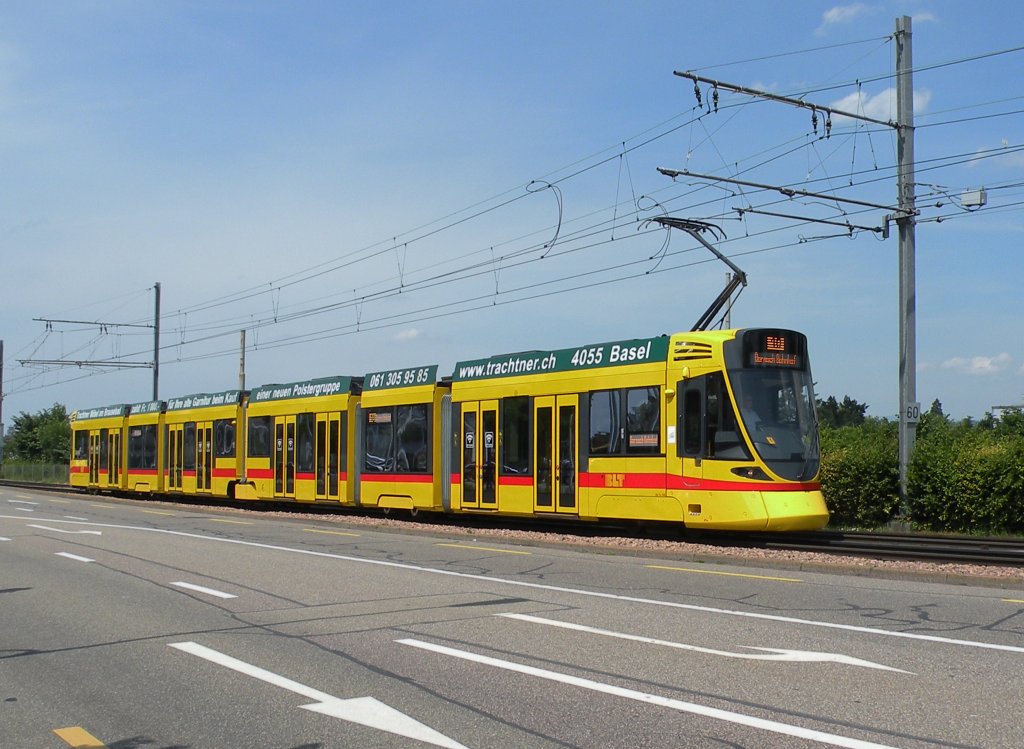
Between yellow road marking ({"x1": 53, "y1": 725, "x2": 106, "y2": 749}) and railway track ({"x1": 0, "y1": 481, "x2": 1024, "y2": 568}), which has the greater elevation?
yellow road marking ({"x1": 53, "y1": 725, "x2": 106, "y2": 749})

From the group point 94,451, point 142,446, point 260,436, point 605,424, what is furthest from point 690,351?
point 94,451

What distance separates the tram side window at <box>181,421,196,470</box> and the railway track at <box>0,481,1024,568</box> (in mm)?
14376

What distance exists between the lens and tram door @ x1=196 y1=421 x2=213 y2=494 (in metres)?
34.2

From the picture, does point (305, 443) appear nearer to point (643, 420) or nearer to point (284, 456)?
point (284, 456)

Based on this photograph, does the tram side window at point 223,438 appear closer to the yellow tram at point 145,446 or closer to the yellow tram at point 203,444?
the yellow tram at point 203,444

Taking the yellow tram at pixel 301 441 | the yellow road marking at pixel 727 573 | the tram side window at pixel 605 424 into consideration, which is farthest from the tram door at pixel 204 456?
the yellow road marking at pixel 727 573

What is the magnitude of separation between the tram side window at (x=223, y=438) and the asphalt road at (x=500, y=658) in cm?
1808

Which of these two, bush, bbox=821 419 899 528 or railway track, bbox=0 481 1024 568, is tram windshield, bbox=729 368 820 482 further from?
bush, bbox=821 419 899 528

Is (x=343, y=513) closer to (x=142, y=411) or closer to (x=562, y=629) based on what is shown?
(x=142, y=411)

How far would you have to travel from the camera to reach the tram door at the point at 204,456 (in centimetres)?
3425

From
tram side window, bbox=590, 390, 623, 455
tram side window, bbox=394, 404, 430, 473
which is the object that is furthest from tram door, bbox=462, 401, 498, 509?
tram side window, bbox=590, 390, 623, 455

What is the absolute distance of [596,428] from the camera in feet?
63.1

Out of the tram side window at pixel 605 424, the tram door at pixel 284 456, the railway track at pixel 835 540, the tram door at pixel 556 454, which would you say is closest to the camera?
the railway track at pixel 835 540

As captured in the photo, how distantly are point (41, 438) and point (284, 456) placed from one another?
222 ft
